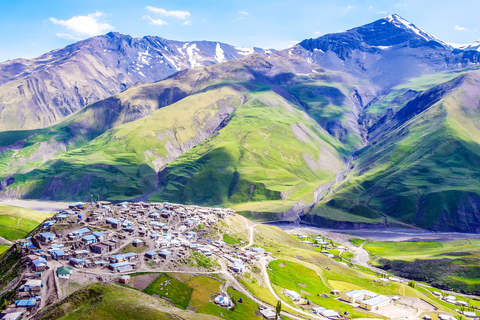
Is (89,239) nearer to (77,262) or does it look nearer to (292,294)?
(77,262)

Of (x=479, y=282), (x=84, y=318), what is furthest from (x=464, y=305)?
(x=84, y=318)

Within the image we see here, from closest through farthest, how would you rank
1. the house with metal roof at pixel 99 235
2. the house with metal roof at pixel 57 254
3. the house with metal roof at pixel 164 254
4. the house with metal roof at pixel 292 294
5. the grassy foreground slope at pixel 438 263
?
the house with metal roof at pixel 57 254 < the house with metal roof at pixel 164 254 < the house with metal roof at pixel 292 294 < the house with metal roof at pixel 99 235 < the grassy foreground slope at pixel 438 263

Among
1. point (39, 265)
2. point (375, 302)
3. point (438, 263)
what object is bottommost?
point (438, 263)

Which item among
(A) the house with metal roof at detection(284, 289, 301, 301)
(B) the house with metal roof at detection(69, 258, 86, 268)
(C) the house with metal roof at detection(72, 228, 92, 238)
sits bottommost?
(A) the house with metal roof at detection(284, 289, 301, 301)

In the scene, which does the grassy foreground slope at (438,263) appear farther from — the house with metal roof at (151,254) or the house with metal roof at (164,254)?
the house with metal roof at (151,254)

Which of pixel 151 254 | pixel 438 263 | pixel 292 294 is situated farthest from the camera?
pixel 438 263

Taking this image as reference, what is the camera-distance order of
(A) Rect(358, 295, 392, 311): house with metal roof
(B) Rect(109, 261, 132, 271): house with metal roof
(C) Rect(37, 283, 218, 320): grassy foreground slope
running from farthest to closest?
1. (A) Rect(358, 295, 392, 311): house with metal roof
2. (B) Rect(109, 261, 132, 271): house with metal roof
3. (C) Rect(37, 283, 218, 320): grassy foreground slope

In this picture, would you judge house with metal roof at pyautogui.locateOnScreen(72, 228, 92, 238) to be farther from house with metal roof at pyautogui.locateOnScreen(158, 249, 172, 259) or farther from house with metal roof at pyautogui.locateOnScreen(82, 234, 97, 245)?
house with metal roof at pyautogui.locateOnScreen(158, 249, 172, 259)

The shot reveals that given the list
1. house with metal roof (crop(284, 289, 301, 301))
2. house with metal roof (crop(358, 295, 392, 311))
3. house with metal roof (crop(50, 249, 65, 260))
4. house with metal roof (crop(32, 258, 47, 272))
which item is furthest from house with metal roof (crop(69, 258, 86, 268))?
house with metal roof (crop(358, 295, 392, 311))

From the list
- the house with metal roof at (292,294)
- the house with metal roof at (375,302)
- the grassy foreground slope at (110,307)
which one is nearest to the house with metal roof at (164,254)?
the grassy foreground slope at (110,307)

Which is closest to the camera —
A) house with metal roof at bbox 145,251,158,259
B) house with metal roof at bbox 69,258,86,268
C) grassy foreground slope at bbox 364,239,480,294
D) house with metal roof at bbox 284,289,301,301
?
house with metal roof at bbox 69,258,86,268

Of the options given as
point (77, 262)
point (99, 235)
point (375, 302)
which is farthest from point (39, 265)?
point (375, 302)

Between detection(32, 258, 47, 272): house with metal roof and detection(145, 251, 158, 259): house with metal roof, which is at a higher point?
detection(32, 258, 47, 272): house with metal roof
